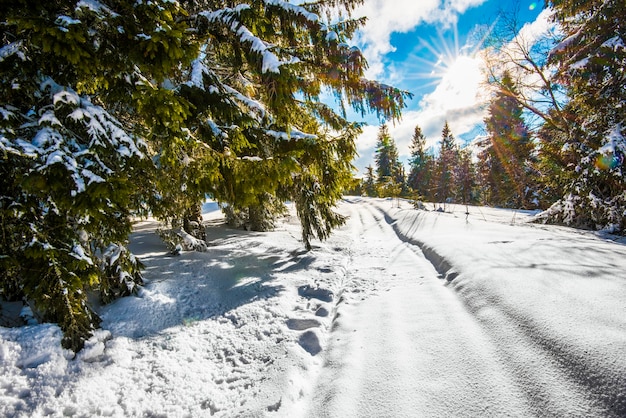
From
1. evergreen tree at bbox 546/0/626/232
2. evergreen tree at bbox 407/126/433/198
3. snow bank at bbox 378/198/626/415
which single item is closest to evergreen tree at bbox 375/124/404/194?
evergreen tree at bbox 407/126/433/198

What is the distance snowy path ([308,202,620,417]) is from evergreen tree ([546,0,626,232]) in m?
9.35

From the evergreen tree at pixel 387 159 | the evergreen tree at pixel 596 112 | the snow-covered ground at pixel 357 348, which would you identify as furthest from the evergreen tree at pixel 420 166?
the snow-covered ground at pixel 357 348

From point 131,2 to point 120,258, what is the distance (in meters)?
3.29

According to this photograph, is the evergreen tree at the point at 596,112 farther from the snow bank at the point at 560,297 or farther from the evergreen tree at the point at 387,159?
the evergreen tree at the point at 387,159

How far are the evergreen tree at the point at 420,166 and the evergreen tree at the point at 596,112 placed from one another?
3545 cm

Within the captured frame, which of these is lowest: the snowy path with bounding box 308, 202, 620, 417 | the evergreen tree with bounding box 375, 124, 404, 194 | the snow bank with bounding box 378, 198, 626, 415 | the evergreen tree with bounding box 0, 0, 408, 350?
the snowy path with bounding box 308, 202, 620, 417

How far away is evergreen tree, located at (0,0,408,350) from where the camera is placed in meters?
2.34

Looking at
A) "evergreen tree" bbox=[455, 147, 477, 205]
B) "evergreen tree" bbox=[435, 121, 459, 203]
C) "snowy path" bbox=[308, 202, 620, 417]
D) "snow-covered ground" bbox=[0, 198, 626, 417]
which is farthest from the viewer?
"evergreen tree" bbox=[435, 121, 459, 203]

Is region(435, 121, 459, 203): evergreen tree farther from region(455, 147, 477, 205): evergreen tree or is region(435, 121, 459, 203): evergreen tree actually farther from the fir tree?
the fir tree

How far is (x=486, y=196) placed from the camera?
31.2 m

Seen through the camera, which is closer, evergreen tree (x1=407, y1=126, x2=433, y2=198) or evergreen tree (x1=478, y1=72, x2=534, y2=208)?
evergreen tree (x1=478, y1=72, x2=534, y2=208)

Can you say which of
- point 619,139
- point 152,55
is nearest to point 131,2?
point 152,55

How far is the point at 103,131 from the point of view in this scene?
2.94 meters

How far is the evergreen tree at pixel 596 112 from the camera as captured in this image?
330 inches
